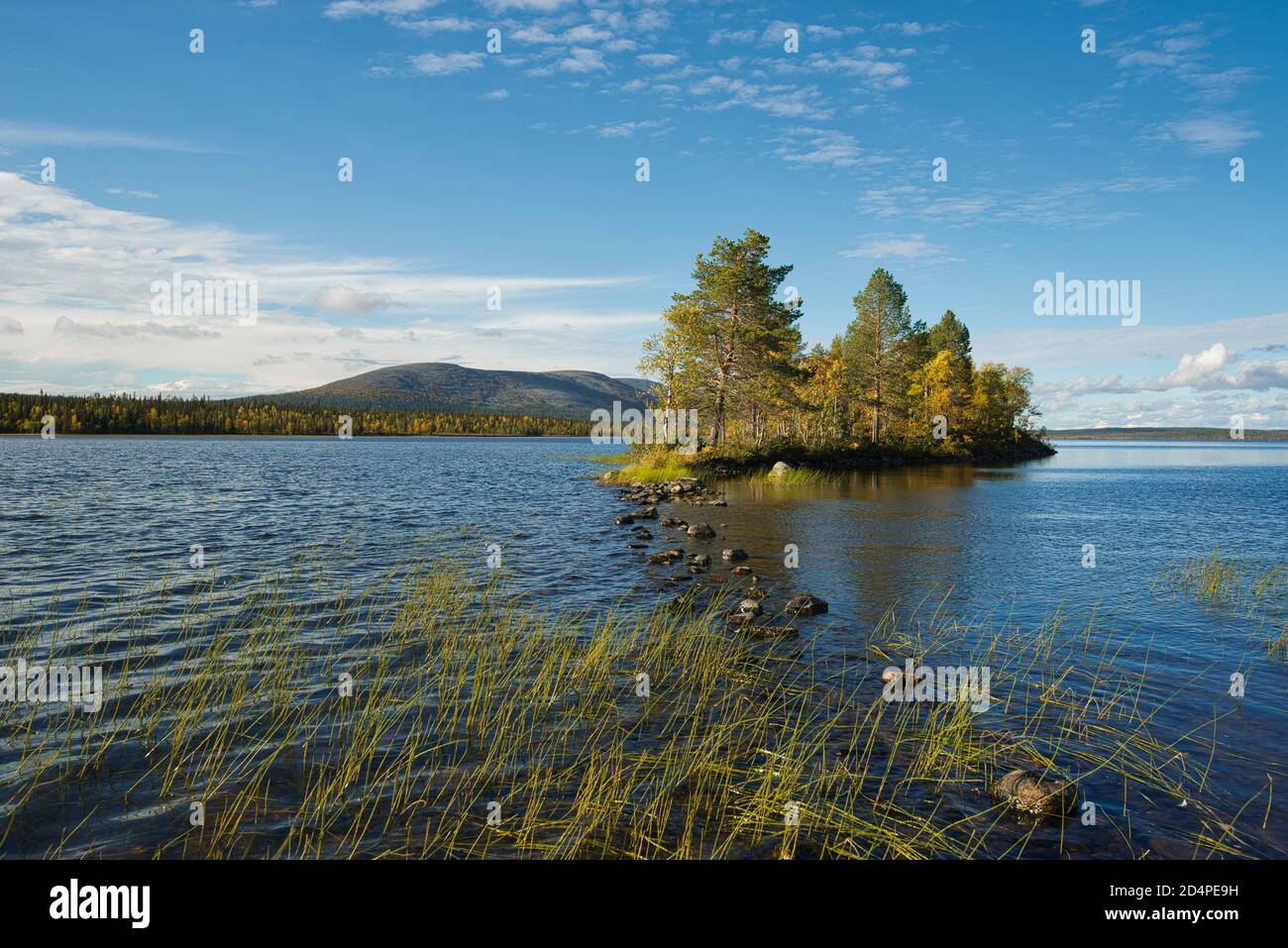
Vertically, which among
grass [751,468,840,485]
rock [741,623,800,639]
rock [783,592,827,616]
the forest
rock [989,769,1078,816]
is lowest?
rock [989,769,1078,816]

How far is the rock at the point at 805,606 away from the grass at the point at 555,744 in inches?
85.2

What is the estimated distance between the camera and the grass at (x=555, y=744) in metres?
7.32

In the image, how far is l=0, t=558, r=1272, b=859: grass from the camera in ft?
24.0

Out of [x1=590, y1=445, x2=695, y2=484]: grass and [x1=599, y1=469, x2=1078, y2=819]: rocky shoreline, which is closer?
[x1=599, y1=469, x2=1078, y2=819]: rocky shoreline

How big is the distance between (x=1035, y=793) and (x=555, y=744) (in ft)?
19.7

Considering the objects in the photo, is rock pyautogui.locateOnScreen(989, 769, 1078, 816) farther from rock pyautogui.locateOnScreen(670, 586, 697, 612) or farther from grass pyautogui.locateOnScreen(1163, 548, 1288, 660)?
grass pyautogui.locateOnScreen(1163, 548, 1288, 660)

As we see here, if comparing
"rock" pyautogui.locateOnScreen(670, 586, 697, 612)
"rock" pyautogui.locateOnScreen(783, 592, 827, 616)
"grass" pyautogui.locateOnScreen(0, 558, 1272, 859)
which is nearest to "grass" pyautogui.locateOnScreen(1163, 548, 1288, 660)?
"grass" pyautogui.locateOnScreen(0, 558, 1272, 859)

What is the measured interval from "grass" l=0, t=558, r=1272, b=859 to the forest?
1775 inches

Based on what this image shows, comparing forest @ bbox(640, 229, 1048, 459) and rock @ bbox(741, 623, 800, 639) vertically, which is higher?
forest @ bbox(640, 229, 1048, 459)

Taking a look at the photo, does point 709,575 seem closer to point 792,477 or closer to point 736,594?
point 736,594

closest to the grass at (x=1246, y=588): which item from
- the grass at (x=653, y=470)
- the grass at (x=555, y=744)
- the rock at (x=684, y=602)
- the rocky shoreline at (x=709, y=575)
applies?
the grass at (x=555, y=744)

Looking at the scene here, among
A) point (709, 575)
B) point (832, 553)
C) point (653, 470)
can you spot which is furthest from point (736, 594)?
point (653, 470)
